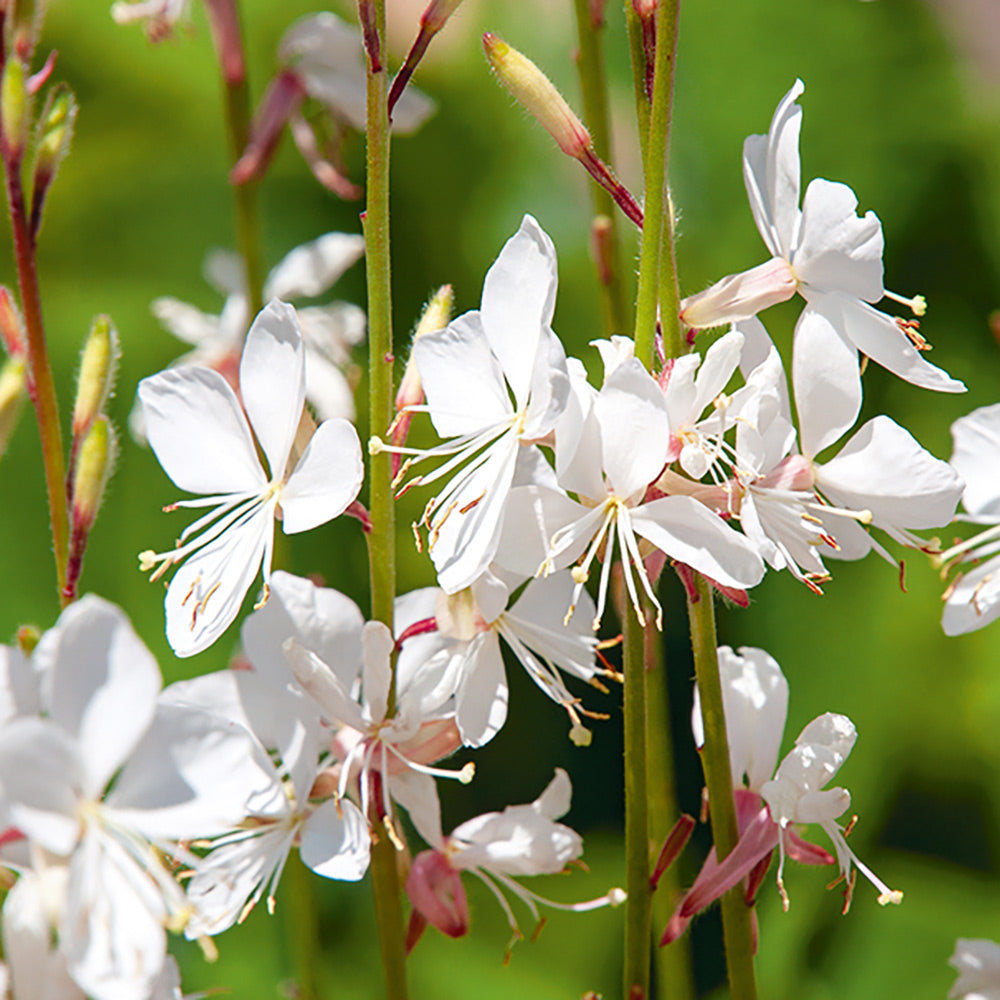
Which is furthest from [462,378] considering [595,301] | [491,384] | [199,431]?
[595,301]

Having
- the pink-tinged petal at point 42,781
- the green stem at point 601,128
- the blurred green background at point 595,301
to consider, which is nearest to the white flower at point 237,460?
the pink-tinged petal at point 42,781

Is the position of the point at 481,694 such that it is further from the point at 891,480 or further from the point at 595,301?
the point at 595,301

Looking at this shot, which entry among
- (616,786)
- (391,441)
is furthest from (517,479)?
(616,786)

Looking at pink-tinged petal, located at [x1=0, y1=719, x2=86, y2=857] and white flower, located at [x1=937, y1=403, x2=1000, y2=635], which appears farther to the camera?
white flower, located at [x1=937, y1=403, x2=1000, y2=635]

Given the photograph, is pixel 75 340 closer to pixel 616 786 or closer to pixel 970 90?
pixel 616 786

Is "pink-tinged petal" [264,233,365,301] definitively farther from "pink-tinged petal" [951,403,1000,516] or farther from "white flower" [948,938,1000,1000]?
"white flower" [948,938,1000,1000]

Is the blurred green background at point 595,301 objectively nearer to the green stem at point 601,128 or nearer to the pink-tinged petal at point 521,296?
the green stem at point 601,128

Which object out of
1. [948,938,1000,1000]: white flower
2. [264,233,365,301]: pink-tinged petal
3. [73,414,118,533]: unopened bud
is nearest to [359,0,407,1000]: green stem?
[73,414,118,533]: unopened bud
